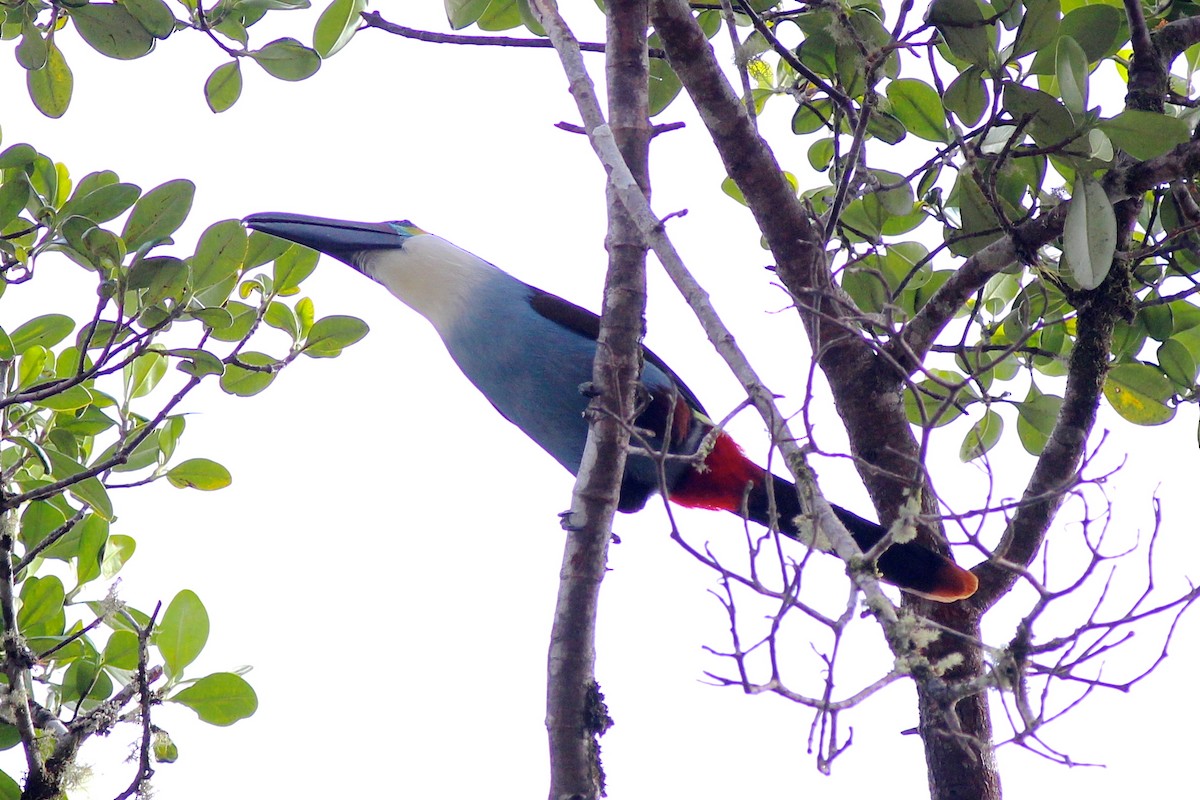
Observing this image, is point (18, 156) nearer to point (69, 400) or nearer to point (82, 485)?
point (69, 400)

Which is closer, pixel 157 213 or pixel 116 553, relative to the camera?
pixel 157 213

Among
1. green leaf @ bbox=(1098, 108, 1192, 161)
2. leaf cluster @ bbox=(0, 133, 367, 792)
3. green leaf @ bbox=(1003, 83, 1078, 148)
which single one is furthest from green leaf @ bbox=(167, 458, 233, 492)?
green leaf @ bbox=(1098, 108, 1192, 161)

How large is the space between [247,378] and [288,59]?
0.85 m

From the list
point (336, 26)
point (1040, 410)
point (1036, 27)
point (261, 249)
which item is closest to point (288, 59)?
point (336, 26)

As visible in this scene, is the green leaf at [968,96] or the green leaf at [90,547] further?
the green leaf at [90,547]

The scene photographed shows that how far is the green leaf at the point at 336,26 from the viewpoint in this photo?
111 inches

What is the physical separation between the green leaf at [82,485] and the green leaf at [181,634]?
0.29m

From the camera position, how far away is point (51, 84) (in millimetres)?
2996

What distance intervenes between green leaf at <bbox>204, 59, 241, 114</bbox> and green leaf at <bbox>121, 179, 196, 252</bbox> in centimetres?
62

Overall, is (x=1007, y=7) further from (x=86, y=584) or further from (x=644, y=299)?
(x=86, y=584)

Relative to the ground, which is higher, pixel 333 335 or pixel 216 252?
pixel 333 335

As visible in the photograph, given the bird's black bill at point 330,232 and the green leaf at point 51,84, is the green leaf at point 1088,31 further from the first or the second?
the green leaf at point 51,84

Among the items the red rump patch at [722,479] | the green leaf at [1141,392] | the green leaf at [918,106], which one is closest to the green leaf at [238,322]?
the red rump patch at [722,479]

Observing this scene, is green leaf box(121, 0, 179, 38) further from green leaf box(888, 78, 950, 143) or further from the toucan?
green leaf box(888, 78, 950, 143)
